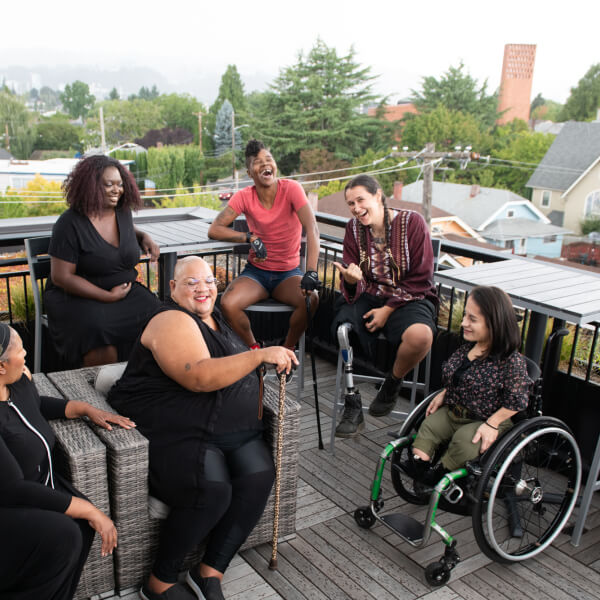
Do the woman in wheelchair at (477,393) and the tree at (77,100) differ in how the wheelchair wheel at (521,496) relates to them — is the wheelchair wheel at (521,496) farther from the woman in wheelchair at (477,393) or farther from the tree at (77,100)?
the tree at (77,100)

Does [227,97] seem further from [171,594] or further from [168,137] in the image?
[171,594]

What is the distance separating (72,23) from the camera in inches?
4540

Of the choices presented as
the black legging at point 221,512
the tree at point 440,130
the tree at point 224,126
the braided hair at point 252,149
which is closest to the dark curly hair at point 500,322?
the black legging at point 221,512

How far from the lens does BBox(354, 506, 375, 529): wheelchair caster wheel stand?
7.32ft

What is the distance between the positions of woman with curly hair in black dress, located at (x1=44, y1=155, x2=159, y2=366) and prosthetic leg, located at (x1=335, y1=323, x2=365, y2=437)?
0.99 metres

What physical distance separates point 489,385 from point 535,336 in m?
0.54

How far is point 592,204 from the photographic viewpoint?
143 ft

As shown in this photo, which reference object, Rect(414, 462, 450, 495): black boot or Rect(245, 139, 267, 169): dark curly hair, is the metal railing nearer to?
Rect(245, 139, 267, 169): dark curly hair

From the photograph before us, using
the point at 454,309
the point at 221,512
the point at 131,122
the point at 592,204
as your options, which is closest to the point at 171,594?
the point at 221,512

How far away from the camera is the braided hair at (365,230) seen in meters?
2.68

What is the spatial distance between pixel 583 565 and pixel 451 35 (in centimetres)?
9255

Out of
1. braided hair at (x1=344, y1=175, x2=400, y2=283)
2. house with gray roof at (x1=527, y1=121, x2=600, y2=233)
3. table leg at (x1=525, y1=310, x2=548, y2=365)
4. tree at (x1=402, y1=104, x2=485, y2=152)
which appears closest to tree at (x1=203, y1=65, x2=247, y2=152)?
tree at (x1=402, y1=104, x2=485, y2=152)

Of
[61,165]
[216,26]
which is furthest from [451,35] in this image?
[61,165]

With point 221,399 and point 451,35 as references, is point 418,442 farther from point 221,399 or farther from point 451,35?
point 451,35
